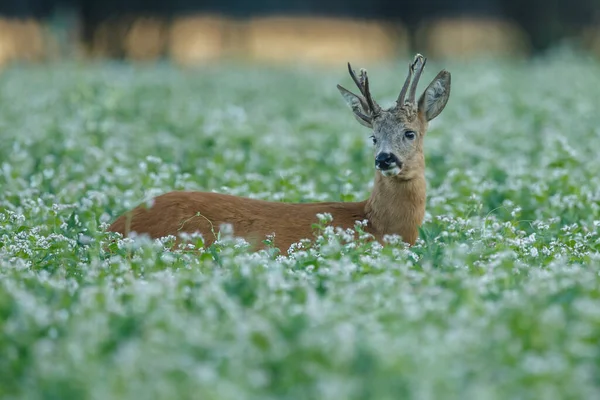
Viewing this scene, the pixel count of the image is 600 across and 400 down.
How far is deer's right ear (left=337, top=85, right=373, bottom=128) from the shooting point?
693 cm

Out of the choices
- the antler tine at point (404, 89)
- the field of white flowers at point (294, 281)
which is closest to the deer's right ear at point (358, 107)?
the antler tine at point (404, 89)

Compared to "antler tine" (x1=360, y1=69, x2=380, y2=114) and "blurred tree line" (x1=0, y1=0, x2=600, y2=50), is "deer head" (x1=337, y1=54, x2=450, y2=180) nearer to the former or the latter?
"antler tine" (x1=360, y1=69, x2=380, y2=114)

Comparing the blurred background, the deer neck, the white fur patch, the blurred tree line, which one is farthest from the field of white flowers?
the blurred tree line

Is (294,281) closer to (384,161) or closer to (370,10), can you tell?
(384,161)

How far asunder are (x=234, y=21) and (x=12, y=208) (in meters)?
21.9

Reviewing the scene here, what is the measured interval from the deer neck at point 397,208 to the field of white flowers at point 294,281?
11 centimetres

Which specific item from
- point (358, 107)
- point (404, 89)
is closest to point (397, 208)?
point (404, 89)

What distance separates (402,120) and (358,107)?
0.39 m

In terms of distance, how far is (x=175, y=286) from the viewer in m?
4.56

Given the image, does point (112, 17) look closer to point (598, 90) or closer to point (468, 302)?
point (598, 90)

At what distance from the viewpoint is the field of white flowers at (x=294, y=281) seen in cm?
362

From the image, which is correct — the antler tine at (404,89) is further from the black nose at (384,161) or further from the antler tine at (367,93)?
the black nose at (384,161)

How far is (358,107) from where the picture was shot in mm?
7016

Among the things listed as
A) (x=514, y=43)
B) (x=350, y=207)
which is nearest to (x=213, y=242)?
(x=350, y=207)
